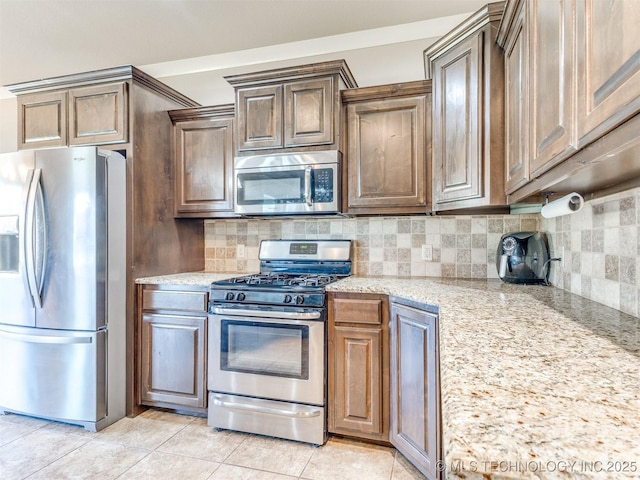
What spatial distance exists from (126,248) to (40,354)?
2.71 feet

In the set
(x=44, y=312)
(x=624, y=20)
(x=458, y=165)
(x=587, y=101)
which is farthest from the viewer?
(x=44, y=312)

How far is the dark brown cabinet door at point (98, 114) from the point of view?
232cm

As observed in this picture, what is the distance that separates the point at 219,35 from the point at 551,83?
2283mm

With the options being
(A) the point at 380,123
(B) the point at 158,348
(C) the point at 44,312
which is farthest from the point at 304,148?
(C) the point at 44,312

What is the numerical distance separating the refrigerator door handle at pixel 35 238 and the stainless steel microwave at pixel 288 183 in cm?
118

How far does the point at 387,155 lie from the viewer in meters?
2.24

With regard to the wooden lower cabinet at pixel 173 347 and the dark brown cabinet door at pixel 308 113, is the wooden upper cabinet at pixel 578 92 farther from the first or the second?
the wooden lower cabinet at pixel 173 347

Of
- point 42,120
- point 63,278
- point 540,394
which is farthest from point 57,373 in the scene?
point 540,394

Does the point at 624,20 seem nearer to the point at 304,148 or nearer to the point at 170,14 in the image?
the point at 304,148

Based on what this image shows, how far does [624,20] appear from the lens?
0.65 m

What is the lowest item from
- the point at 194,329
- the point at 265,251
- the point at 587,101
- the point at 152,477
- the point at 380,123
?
the point at 152,477

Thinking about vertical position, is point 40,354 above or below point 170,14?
below

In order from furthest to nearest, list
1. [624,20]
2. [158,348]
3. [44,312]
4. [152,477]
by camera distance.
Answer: [158,348] → [44,312] → [152,477] → [624,20]

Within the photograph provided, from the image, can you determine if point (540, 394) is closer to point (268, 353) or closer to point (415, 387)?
point (415, 387)
